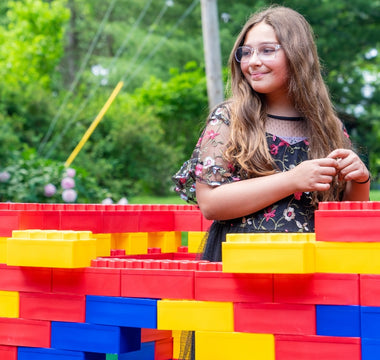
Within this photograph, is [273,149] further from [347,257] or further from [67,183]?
[67,183]

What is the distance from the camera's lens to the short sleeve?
2.23m

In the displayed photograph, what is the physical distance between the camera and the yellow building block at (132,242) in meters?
2.75

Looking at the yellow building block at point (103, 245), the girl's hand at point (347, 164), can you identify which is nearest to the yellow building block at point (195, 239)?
the yellow building block at point (103, 245)

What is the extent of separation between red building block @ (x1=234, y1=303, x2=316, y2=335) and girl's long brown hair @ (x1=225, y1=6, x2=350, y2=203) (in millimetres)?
593

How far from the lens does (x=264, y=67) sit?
2.34m

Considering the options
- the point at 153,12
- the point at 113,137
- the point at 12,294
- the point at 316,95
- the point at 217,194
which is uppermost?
the point at 153,12

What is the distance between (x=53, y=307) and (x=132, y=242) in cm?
84

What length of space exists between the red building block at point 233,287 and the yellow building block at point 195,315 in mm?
20

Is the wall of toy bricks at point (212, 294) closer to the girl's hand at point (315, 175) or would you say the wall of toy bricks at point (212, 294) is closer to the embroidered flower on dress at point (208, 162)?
the girl's hand at point (315, 175)

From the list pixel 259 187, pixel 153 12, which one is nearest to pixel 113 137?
pixel 153 12

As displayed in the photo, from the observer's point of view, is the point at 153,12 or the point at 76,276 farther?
the point at 153,12

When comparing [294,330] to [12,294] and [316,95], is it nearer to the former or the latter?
[12,294]

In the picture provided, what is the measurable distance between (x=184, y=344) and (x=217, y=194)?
1.57 ft

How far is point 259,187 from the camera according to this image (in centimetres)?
210
